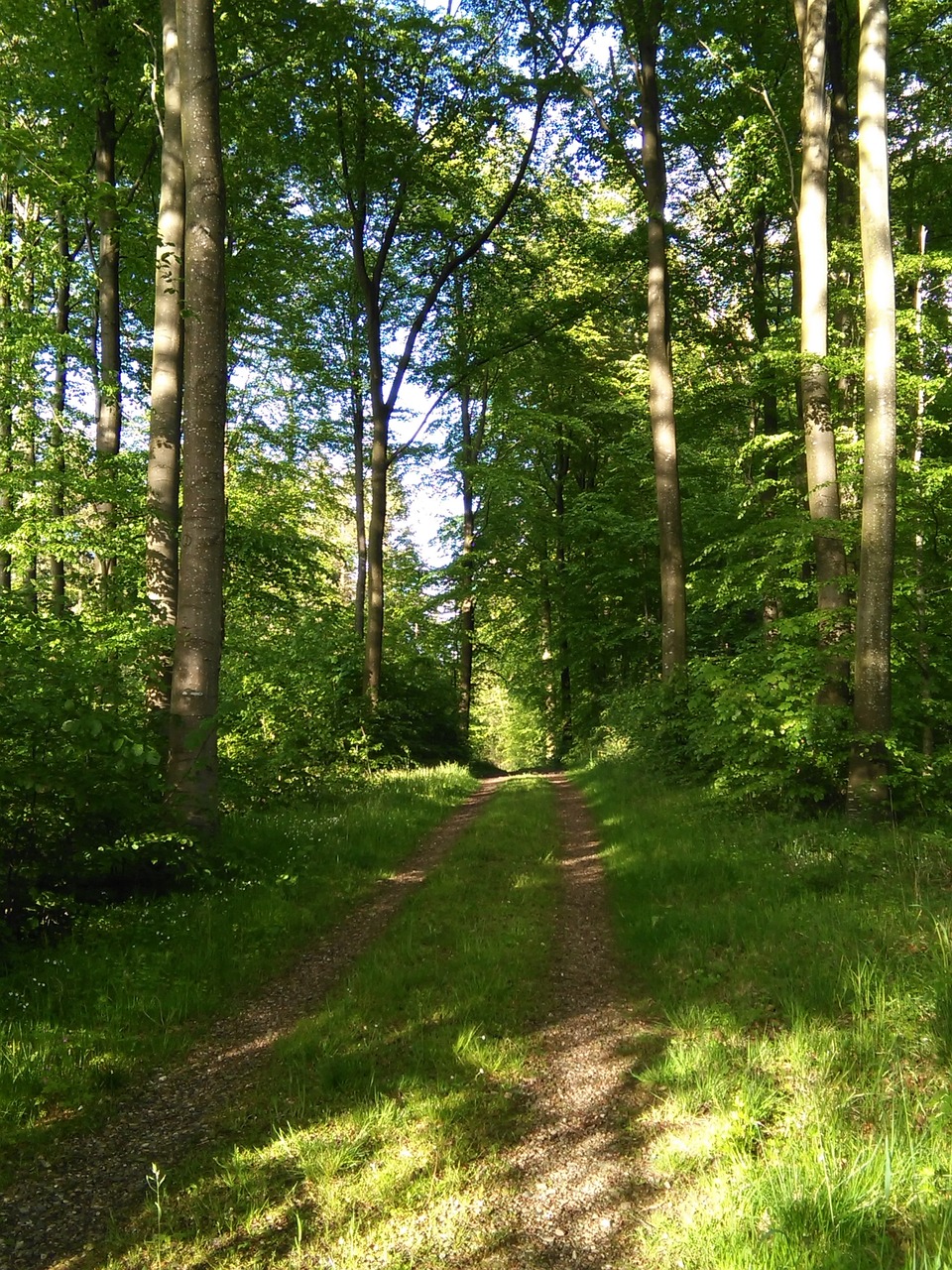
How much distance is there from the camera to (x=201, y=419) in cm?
702

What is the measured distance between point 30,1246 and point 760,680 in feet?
26.4

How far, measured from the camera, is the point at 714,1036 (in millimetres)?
3918

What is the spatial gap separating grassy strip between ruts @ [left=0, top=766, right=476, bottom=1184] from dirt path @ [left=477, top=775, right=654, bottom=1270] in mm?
2157

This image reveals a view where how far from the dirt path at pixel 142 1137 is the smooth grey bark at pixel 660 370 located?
30.8 feet

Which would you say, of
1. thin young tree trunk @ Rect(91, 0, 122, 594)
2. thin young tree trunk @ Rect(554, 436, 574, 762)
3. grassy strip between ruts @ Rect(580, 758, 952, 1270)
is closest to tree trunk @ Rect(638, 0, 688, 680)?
grassy strip between ruts @ Rect(580, 758, 952, 1270)

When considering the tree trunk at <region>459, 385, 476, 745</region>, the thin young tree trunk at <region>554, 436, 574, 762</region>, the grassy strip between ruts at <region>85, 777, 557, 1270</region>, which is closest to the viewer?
the grassy strip between ruts at <region>85, 777, 557, 1270</region>

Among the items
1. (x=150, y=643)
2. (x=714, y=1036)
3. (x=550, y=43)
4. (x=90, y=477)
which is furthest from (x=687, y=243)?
(x=714, y=1036)

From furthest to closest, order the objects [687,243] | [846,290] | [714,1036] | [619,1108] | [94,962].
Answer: [687,243], [846,290], [94,962], [714,1036], [619,1108]

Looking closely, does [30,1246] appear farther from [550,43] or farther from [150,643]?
[550,43]

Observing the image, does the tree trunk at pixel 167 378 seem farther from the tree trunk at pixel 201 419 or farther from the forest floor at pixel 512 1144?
the forest floor at pixel 512 1144

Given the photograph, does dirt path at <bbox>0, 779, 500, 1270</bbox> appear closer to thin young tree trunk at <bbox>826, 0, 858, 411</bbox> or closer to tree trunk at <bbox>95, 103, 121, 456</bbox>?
tree trunk at <bbox>95, 103, 121, 456</bbox>

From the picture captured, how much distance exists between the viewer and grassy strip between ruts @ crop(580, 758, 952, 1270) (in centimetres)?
247

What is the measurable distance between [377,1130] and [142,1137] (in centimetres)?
113

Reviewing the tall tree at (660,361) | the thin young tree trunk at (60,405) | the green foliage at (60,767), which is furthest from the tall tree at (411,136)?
the green foliage at (60,767)
